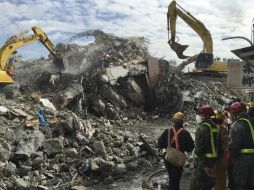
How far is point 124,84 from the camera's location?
1812 cm

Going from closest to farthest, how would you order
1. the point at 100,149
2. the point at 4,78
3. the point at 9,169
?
the point at 9,169, the point at 100,149, the point at 4,78

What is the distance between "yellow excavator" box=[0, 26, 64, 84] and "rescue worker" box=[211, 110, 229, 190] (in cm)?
1020

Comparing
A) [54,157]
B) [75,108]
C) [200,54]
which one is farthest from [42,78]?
[54,157]

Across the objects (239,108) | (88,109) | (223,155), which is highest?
(239,108)

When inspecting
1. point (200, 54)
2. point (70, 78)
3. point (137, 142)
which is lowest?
point (137, 142)

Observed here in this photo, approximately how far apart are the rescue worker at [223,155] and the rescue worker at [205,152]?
266 mm

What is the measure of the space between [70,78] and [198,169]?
42.6 ft

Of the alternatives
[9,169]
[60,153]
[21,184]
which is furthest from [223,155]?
[60,153]

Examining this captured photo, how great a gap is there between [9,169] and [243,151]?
5.31 meters

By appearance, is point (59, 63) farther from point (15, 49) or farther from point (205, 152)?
point (205, 152)

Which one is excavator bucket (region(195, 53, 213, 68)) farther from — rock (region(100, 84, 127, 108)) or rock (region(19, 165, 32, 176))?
rock (region(19, 165, 32, 176))

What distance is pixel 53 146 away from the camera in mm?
10336

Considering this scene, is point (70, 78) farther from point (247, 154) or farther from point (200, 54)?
point (247, 154)

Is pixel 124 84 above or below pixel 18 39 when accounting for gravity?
below
